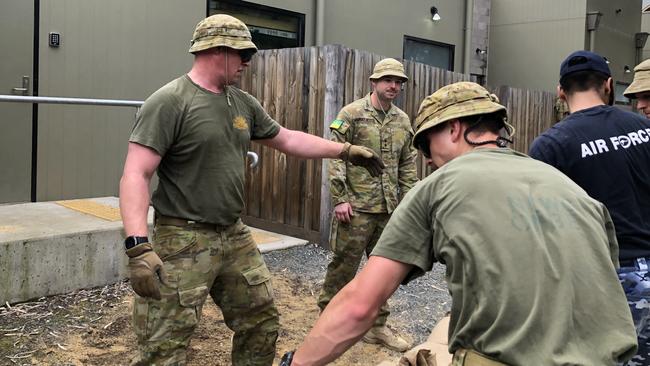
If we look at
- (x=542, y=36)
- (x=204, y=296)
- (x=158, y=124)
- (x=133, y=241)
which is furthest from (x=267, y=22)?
(x=542, y=36)

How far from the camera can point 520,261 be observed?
1530 millimetres

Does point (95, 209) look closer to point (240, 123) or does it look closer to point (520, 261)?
point (240, 123)

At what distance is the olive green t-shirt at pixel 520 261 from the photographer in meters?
1.51

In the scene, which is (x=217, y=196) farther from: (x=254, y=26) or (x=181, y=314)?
(x=254, y=26)

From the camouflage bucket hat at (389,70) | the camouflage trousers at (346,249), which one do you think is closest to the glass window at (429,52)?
the camouflage bucket hat at (389,70)

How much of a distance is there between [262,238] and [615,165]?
4.62 metres

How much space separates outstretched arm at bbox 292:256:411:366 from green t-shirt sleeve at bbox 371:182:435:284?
0.03m

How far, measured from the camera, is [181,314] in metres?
2.82

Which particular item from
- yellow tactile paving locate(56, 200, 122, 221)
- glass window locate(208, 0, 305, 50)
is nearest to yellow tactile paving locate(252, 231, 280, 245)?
yellow tactile paving locate(56, 200, 122, 221)

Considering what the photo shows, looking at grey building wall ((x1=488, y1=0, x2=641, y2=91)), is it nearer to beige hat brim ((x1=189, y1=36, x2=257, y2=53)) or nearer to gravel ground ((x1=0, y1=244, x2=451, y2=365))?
gravel ground ((x1=0, y1=244, x2=451, y2=365))

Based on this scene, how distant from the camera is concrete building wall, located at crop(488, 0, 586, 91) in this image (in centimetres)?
1234

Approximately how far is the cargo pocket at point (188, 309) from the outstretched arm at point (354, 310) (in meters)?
A: 1.27

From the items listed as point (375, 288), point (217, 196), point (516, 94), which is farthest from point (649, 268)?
point (516, 94)

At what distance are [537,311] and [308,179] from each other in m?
5.41
